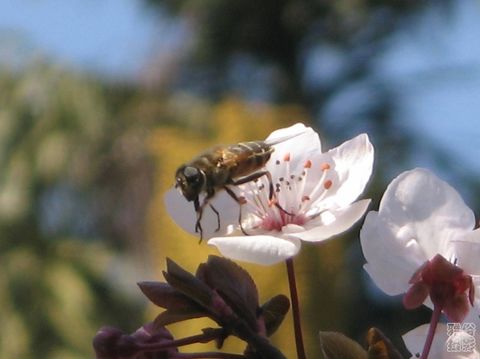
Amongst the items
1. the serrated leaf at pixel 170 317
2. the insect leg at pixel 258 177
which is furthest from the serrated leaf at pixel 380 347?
the insect leg at pixel 258 177

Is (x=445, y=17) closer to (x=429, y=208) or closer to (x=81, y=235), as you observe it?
(x=81, y=235)

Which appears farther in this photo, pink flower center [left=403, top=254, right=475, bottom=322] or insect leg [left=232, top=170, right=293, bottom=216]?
insect leg [left=232, top=170, right=293, bottom=216]

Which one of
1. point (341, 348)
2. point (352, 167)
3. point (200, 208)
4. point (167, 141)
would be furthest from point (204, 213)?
point (167, 141)

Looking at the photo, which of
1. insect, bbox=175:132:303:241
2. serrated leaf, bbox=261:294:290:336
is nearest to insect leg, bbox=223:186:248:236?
insect, bbox=175:132:303:241

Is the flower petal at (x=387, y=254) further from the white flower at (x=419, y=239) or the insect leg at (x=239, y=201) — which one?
the insect leg at (x=239, y=201)

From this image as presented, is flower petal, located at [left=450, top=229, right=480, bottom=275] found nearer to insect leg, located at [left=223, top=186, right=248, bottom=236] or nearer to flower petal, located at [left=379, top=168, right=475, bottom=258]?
flower petal, located at [left=379, top=168, right=475, bottom=258]

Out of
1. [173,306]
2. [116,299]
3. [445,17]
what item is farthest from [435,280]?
[445,17]
